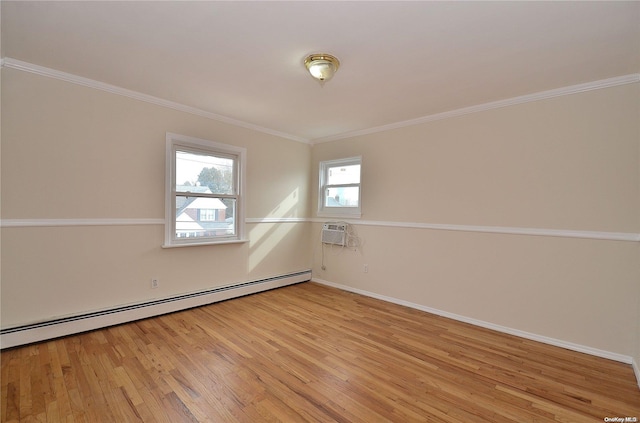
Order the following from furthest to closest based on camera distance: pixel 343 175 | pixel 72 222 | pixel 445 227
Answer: pixel 343 175 → pixel 445 227 → pixel 72 222

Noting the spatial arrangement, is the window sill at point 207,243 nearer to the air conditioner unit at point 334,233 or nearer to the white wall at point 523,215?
the air conditioner unit at point 334,233

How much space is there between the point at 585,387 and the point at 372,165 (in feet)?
10.2

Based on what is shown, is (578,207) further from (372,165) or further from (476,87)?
(372,165)

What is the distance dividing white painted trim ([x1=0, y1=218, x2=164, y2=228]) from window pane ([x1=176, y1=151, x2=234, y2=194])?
536mm

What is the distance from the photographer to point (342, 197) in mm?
4621

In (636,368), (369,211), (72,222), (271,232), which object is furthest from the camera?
(271,232)

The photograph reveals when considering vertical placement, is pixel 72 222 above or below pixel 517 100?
below

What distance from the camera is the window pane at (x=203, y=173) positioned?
3486mm

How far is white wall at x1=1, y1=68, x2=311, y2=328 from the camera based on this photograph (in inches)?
96.6

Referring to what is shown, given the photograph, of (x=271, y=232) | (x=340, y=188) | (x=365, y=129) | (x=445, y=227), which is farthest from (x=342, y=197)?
(x=445, y=227)

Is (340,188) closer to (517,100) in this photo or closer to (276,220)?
(276,220)

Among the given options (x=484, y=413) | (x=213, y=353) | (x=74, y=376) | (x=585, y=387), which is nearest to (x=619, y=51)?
(x=585, y=387)

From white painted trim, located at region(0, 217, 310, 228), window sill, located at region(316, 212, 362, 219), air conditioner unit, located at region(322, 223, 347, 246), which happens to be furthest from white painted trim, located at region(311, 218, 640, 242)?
white painted trim, located at region(0, 217, 310, 228)

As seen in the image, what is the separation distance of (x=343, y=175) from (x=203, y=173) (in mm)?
2143
